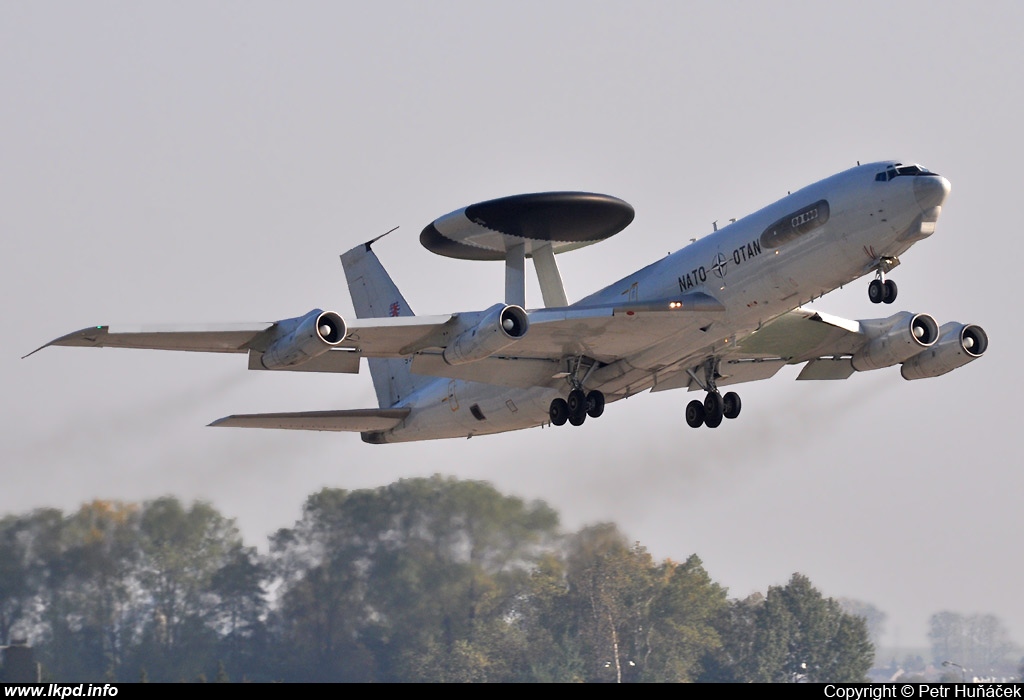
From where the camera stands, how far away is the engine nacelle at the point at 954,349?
44094 mm

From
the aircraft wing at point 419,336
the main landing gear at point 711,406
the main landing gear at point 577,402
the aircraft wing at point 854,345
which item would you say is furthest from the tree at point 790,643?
the aircraft wing at point 419,336

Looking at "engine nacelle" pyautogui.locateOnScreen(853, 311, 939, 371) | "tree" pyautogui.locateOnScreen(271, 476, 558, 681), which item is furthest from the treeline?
"engine nacelle" pyautogui.locateOnScreen(853, 311, 939, 371)

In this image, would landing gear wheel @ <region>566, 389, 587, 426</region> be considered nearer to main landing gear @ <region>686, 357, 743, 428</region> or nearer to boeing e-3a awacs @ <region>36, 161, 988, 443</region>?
boeing e-3a awacs @ <region>36, 161, 988, 443</region>

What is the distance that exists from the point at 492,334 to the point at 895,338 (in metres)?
14.9

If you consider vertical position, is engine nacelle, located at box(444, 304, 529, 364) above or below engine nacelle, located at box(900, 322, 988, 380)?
below

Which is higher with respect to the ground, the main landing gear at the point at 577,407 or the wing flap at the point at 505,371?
the wing flap at the point at 505,371

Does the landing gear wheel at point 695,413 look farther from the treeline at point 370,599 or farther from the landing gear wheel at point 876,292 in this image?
the treeline at point 370,599

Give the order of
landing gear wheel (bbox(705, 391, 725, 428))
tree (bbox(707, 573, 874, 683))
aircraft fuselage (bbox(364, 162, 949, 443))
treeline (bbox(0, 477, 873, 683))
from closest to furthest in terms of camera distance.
Answer: 1. aircraft fuselage (bbox(364, 162, 949, 443))
2. landing gear wheel (bbox(705, 391, 725, 428))
3. treeline (bbox(0, 477, 873, 683))
4. tree (bbox(707, 573, 874, 683))

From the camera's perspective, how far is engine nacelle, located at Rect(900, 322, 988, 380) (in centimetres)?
4409

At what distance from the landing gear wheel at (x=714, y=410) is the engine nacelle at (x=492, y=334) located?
29.1 ft

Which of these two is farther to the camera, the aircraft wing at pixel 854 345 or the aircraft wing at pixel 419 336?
the aircraft wing at pixel 854 345

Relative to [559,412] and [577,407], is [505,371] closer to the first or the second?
[559,412]

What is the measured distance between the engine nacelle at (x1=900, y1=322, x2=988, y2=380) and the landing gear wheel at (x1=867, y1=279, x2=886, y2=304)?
895 cm

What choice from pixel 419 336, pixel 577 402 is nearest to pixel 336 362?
pixel 419 336
